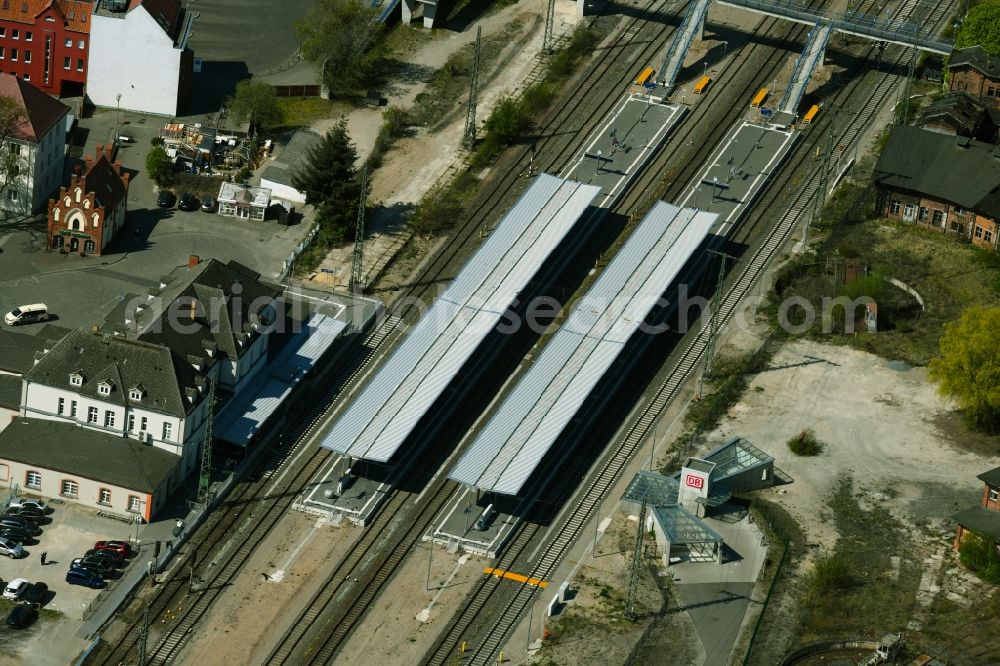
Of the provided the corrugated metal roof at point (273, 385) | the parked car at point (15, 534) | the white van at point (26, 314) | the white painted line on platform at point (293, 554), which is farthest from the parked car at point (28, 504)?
the white van at point (26, 314)

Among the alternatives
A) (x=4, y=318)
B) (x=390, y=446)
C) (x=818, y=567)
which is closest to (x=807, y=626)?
(x=818, y=567)

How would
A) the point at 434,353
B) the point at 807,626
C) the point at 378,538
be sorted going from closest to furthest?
1. the point at 807,626
2. the point at 378,538
3. the point at 434,353

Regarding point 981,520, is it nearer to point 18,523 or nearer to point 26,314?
point 18,523

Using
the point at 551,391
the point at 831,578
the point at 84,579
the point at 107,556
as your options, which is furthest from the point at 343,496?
the point at 831,578

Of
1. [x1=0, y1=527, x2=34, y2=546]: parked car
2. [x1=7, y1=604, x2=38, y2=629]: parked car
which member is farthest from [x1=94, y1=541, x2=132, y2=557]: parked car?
[x1=7, y1=604, x2=38, y2=629]: parked car

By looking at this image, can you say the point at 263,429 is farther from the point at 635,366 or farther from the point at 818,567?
the point at 818,567

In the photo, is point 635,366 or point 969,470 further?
point 635,366
